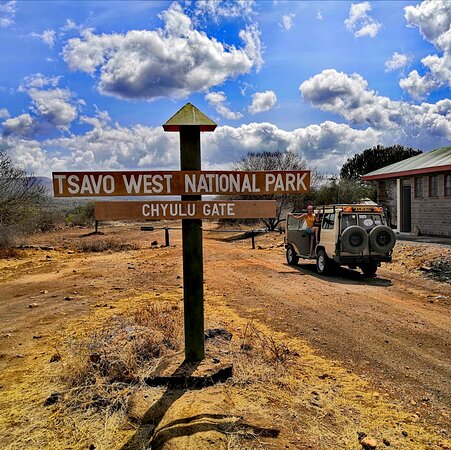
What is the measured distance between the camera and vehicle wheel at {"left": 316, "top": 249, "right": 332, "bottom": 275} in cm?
1305

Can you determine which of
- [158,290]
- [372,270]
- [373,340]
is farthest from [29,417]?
[372,270]

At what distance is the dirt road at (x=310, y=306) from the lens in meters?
5.16

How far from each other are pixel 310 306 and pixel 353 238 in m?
4.20

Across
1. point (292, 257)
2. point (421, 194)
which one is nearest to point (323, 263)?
point (292, 257)

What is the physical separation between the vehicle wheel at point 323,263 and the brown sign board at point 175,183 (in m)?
8.78

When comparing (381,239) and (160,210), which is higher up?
(160,210)

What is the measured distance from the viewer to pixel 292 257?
15305 mm

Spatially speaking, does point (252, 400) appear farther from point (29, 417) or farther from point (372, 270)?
point (372, 270)

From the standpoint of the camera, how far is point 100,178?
4.39 metres

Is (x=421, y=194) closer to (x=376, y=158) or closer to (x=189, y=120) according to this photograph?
(x=189, y=120)

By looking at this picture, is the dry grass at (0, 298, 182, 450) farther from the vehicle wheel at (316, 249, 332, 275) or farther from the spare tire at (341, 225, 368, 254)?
the vehicle wheel at (316, 249, 332, 275)

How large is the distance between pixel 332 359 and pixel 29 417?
3.40 metres

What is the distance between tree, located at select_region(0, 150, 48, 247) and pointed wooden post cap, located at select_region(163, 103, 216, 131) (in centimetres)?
2062

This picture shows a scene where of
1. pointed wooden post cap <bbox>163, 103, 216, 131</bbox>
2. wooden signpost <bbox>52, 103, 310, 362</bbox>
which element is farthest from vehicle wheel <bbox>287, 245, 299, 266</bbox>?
pointed wooden post cap <bbox>163, 103, 216, 131</bbox>
